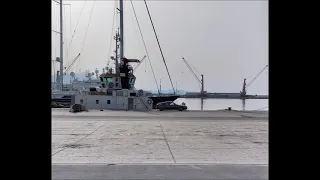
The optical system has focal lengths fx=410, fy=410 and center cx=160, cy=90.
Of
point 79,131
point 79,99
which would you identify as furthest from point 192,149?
point 79,99

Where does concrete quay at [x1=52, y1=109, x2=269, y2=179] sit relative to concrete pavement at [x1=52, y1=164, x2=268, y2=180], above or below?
below

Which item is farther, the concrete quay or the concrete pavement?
the concrete quay

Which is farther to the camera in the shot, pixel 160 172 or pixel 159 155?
pixel 159 155

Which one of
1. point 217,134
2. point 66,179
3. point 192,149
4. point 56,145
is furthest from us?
point 217,134

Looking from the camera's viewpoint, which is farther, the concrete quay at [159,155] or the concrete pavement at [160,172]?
the concrete quay at [159,155]

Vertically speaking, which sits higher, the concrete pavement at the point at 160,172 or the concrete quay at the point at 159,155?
the concrete pavement at the point at 160,172

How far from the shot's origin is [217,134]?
20.2m
